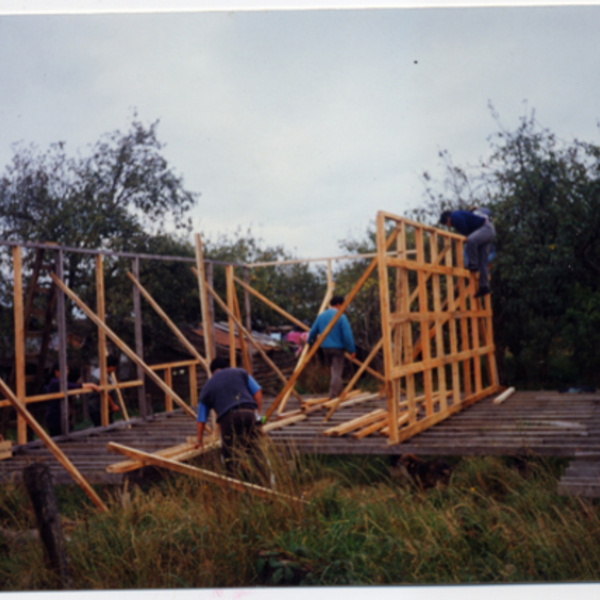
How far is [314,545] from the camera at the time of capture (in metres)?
4.54

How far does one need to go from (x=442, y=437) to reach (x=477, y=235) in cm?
335

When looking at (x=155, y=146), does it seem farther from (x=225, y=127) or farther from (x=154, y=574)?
(x=154, y=574)

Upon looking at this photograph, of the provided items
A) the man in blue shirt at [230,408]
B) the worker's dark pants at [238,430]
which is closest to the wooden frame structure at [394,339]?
the man in blue shirt at [230,408]

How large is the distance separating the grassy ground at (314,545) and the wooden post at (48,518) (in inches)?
4.5

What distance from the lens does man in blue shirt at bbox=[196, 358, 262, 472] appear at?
20.6 ft

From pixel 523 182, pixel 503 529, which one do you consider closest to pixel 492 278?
pixel 523 182

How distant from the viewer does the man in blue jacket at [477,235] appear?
9375 mm

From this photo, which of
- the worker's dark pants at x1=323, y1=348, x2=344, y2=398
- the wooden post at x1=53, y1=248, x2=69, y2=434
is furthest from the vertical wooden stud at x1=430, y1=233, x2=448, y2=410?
the wooden post at x1=53, y1=248, x2=69, y2=434

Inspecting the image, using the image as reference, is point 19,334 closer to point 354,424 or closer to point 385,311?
point 354,424

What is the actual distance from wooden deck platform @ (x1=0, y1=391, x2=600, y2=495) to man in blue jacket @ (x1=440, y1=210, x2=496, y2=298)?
6.45 feet

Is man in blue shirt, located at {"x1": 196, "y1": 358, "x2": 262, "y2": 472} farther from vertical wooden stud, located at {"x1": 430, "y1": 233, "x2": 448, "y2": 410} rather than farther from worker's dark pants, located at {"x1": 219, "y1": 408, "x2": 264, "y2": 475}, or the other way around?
vertical wooden stud, located at {"x1": 430, "y1": 233, "x2": 448, "y2": 410}

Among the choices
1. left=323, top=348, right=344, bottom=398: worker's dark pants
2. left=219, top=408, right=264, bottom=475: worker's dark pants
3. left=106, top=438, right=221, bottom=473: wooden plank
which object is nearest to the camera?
left=219, top=408, right=264, bottom=475: worker's dark pants

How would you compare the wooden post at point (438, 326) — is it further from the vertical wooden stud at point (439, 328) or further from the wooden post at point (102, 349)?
the wooden post at point (102, 349)

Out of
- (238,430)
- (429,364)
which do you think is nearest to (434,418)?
(429,364)
